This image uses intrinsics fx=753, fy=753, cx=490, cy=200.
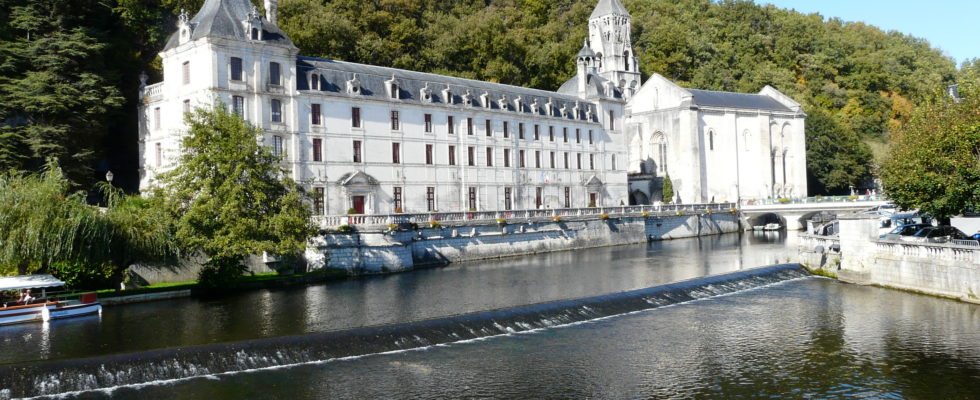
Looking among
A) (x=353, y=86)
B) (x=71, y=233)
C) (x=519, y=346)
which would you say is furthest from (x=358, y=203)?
(x=519, y=346)

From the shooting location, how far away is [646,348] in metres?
21.8

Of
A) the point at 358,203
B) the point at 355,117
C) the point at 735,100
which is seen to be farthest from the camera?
the point at 735,100

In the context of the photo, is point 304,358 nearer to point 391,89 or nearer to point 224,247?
point 224,247

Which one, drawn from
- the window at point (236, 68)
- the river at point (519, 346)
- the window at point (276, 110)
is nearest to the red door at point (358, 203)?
the window at point (276, 110)

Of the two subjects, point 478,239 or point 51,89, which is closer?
point 51,89

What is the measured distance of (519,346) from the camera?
22.2 metres

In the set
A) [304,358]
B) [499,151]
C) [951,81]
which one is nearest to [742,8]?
[951,81]

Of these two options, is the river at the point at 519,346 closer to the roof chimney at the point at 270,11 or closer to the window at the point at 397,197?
the window at the point at 397,197

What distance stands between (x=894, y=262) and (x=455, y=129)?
3273 cm

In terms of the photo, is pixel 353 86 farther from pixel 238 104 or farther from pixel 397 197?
pixel 397 197

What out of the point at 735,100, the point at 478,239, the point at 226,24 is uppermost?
the point at 735,100

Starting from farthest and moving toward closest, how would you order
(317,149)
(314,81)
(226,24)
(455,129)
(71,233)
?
1. (455,129)
2. (314,81)
3. (317,149)
4. (226,24)
5. (71,233)

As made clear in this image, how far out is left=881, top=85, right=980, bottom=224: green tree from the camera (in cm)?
2995

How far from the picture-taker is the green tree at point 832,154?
87.8 meters
